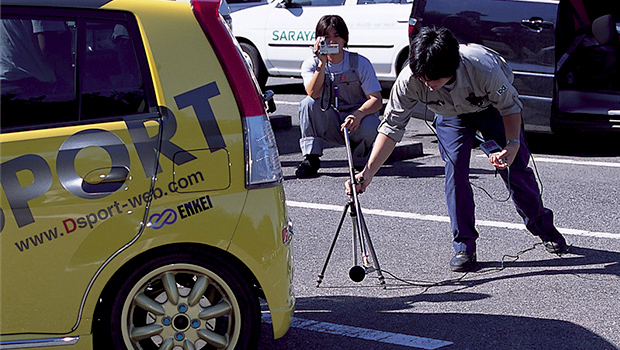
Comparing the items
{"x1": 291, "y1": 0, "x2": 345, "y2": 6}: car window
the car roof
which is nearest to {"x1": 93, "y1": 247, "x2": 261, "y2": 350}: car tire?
the car roof

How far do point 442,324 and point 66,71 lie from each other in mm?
2215

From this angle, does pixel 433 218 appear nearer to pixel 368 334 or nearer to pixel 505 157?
pixel 505 157

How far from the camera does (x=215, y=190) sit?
3598 millimetres

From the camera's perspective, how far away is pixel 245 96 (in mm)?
3684

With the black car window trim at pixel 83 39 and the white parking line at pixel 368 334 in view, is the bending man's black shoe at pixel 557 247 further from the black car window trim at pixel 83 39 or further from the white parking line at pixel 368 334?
the black car window trim at pixel 83 39

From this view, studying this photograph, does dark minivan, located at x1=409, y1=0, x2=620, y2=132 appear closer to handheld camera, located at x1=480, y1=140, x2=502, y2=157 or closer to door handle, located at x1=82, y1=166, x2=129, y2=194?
handheld camera, located at x1=480, y1=140, x2=502, y2=157

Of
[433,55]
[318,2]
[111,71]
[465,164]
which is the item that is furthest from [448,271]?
[318,2]

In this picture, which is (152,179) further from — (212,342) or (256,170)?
(212,342)

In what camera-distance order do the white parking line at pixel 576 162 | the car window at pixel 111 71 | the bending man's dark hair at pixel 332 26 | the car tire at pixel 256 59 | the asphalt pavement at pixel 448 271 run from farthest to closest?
the car tire at pixel 256 59
the white parking line at pixel 576 162
the bending man's dark hair at pixel 332 26
the asphalt pavement at pixel 448 271
the car window at pixel 111 71

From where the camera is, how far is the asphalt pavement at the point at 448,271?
4359mm

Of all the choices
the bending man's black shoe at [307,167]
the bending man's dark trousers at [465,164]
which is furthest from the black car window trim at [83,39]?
the bending man's black shoe at [307,167]

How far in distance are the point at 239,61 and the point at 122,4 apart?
522 mm

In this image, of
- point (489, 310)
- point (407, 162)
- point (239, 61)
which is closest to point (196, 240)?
point (239, 61)

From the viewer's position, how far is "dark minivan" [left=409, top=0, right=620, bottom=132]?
27.6 feet
